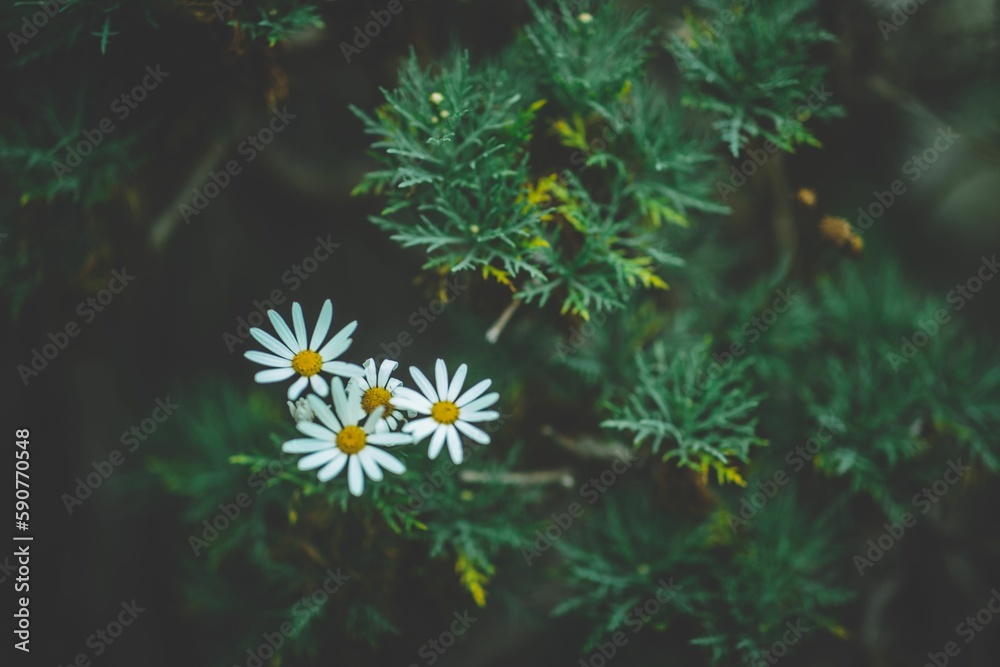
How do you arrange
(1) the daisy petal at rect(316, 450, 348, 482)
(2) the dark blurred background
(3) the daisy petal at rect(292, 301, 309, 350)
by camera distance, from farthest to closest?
(2) the dark blurred background < (3) the daisy petal at rect(292, 301, 309, 350) < (1) the daisy petal at rect(316, 450, 348, 482)

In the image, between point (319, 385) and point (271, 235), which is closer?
point (319, 385)

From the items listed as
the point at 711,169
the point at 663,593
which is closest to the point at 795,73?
the point at 711,169

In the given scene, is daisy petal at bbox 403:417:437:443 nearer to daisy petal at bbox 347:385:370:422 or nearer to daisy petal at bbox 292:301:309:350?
daisy petal at bbox 347:385:370:422

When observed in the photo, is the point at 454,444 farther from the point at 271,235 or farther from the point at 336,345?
the point at 271,235

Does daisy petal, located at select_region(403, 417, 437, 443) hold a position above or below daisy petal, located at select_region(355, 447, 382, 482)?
above

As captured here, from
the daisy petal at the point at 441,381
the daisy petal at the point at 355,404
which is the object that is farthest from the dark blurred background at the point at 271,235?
the daisy petal at the point at 355,404

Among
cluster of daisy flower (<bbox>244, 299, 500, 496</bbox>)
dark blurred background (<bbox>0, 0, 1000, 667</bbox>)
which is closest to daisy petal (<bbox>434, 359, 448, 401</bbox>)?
cluster of daisy flower (<bbox>244, 299, 500, 496</bbox>)

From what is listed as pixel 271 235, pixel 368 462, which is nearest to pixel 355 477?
pixel 368 462
